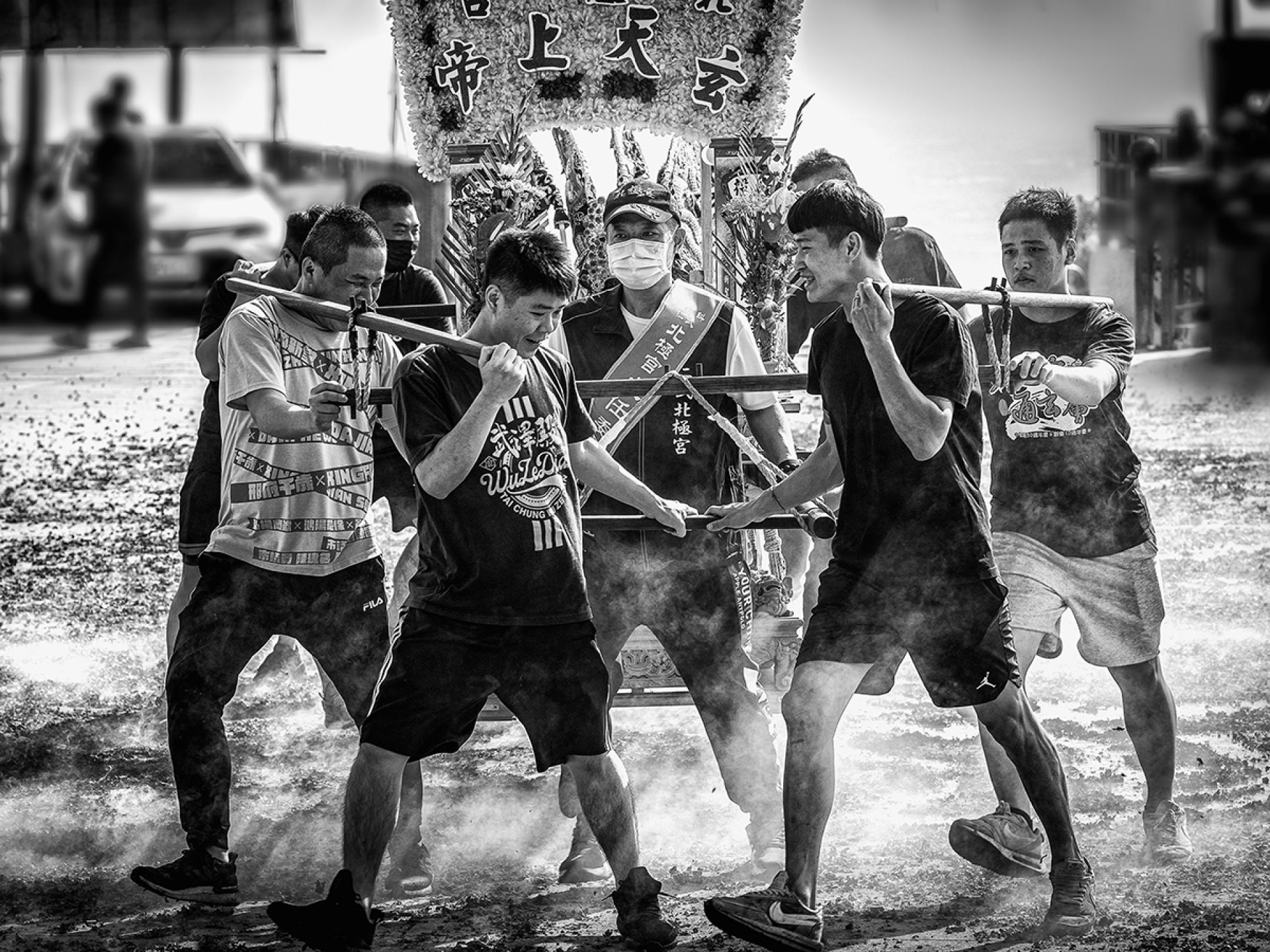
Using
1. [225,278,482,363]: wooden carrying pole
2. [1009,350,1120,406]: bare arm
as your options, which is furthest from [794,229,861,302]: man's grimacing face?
[225,278,482,363]: wooden carrying pole

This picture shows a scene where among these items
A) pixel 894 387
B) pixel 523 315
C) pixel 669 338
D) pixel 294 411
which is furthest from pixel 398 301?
pixel 894 387

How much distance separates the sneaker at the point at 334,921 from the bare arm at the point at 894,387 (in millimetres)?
1723

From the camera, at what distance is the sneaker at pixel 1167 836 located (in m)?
4.34

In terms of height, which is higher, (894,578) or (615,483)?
(615,483)

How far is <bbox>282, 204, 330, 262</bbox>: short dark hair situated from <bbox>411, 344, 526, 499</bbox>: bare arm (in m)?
1.38

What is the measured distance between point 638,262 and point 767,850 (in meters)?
1.87

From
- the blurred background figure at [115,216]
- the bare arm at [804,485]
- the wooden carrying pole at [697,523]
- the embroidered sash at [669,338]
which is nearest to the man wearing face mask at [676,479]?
the embroidered sash at [669,338]

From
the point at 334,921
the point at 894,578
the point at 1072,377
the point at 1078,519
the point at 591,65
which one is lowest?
the point at 334,921

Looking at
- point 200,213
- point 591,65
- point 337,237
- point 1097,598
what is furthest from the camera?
point 591,65

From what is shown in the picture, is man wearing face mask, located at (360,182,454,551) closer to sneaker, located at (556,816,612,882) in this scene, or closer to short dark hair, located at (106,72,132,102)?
sneaker, located at (556,816,612,882)

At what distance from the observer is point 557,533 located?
3725 mm

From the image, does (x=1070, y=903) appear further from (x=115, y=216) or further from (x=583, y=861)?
(x=115, y=216)

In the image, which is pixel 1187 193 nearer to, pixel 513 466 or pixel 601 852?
pixel 513 466

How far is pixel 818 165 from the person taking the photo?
6035 millimetres
